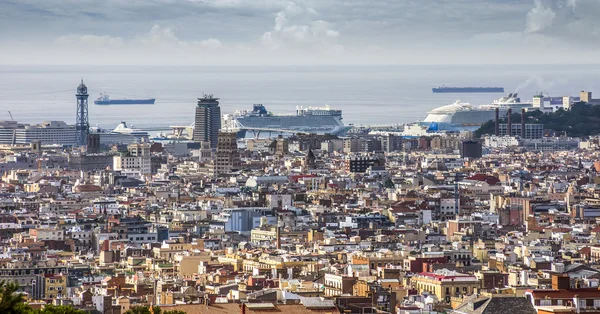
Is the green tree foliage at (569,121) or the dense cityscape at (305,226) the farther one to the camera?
the green tree foliage at (569,121)

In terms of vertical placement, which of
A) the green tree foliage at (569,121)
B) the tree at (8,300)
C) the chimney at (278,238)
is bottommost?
the chimney at (278,238)

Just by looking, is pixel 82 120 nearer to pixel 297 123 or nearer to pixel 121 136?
pixel 121 136

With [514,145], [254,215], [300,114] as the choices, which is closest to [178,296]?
[254,215]

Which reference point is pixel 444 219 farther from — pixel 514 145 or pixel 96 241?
pixel 514 145

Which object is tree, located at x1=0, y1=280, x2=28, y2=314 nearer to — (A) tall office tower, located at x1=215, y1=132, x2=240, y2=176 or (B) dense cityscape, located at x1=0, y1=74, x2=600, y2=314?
(B) dense cityscape, located at x1=0, y1=74, x2=600, y2=314

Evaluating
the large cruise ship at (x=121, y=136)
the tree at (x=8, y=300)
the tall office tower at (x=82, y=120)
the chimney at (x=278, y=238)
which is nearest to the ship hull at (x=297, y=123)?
the large cruise ship at (x=121, y=136)

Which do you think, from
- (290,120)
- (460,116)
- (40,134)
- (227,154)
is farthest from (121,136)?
(227,154)

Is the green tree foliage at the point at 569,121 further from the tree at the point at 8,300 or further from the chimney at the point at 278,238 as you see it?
the tree at the point at 8,300

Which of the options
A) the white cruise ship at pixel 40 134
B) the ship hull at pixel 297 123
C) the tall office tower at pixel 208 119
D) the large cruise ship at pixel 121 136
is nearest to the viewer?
the tall office tower at pixel 208 119

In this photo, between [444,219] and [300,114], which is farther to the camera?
[300,114]
